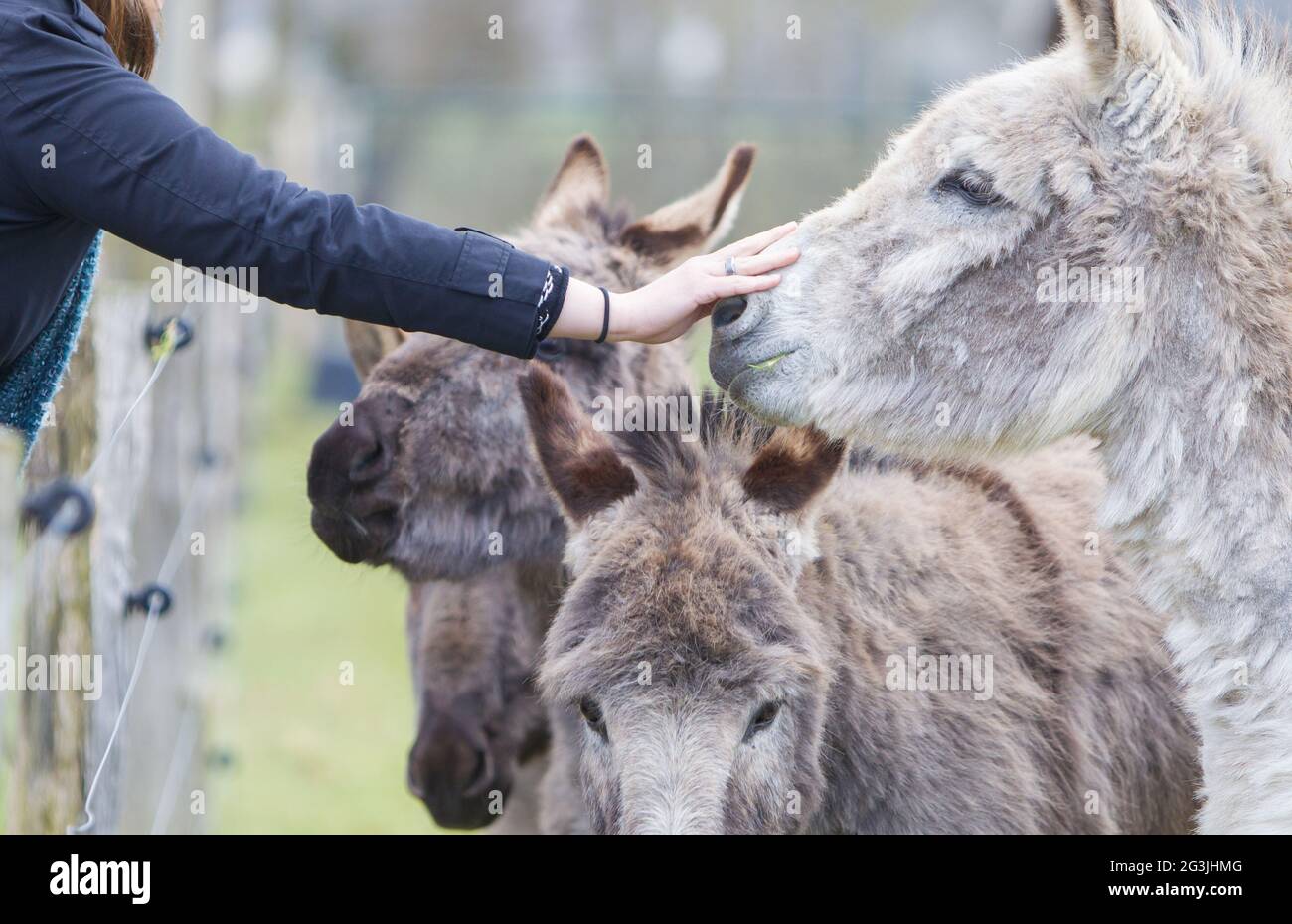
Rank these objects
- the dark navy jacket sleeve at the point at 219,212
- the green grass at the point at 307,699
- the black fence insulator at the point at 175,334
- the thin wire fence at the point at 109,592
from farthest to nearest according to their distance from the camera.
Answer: the green grass at the point at 307,699
the black fence insulator at the point at 175,334
the thin wire fence at the point at 109,592
the dark navy jacket sleeve at the point at 219,212

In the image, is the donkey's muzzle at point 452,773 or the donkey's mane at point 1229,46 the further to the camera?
the donkey's muzzle at point 452,773

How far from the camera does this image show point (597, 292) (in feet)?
8.86

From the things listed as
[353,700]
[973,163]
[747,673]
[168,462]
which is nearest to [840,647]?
[747,673]

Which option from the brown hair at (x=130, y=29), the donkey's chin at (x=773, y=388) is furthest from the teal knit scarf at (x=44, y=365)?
the donkey's chin at (x=773, y=388)

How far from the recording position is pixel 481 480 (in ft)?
11.9

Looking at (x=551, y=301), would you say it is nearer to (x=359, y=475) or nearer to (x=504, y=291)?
(x=504, y=291)

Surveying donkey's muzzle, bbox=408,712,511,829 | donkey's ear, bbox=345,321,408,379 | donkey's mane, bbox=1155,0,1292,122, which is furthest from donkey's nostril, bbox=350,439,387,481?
donkey's mane, bbox=1155,0,1292,122

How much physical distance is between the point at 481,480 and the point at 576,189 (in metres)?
1.14

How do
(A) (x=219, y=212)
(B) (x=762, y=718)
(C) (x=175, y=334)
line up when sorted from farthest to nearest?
(C) (x=175, y=334), (B) (x=762, y=718), (A) (x=219, y=212)

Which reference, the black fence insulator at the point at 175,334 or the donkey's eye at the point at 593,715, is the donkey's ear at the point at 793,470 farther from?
the black fence insulator at the point at 175,334

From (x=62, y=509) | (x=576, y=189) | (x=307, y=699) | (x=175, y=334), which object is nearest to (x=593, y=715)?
(x=62, y=509)

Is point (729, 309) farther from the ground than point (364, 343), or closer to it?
closer to it

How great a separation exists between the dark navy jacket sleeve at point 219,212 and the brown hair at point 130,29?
19 centimetres

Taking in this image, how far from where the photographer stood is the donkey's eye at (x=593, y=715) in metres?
2.87
